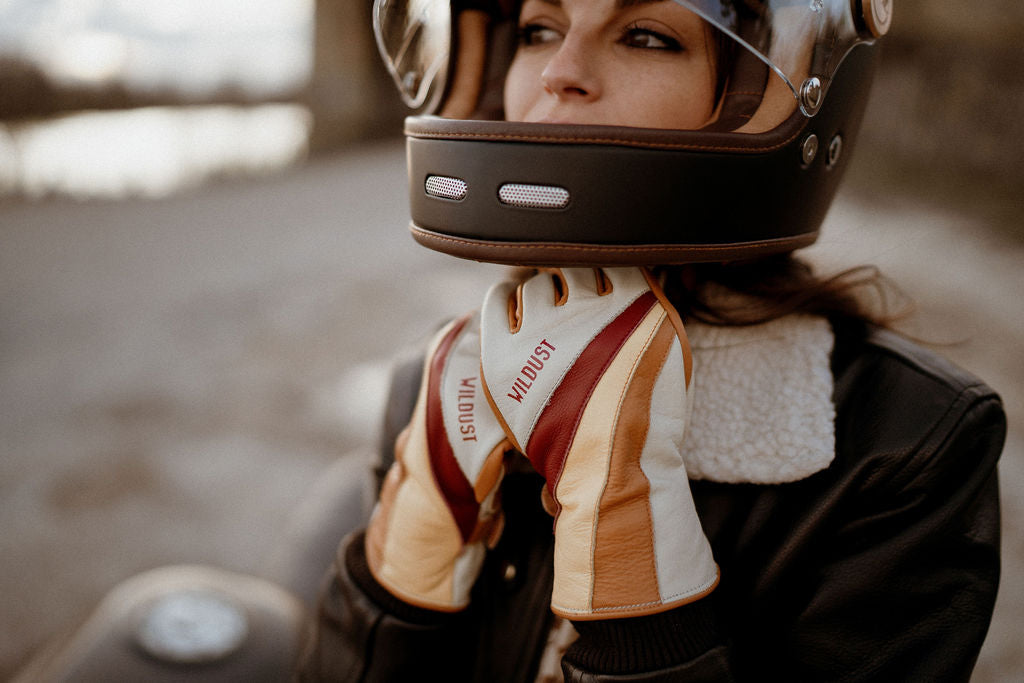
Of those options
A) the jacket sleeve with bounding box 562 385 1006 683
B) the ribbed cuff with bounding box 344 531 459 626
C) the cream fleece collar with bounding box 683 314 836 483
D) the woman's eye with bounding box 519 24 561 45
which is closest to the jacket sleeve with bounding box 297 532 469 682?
the ribbed cuff with bounding box 344 531 459 626

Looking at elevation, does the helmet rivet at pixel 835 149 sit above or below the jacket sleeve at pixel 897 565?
above

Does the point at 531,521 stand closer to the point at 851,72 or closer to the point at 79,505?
the point at 851,72

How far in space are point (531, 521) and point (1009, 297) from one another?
288cm

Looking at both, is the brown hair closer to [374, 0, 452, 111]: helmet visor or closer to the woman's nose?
the woman's nose

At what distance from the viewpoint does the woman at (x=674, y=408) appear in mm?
594

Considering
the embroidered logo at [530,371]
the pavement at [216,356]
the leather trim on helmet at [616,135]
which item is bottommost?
the pavement at [216,356]

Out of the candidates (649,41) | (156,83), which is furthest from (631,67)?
(156,83)

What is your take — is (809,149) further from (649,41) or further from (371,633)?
(371,633)

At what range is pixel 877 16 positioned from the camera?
72cm

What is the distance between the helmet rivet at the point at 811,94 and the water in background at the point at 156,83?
4.91m

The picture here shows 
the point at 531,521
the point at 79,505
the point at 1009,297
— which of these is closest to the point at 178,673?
the point at 531,521

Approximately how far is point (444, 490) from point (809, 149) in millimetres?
460

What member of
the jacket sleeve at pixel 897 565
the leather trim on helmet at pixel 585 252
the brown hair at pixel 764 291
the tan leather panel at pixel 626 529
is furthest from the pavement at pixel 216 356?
the tan leather panel at pixel 626 529

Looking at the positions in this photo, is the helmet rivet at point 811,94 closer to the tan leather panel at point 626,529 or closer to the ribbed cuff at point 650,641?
the tan leather panel at point 626,529
